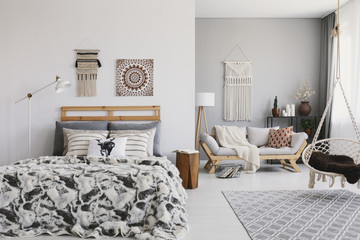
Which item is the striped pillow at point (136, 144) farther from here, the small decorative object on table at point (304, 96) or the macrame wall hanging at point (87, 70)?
the small decorative object on table at point (304, 96)

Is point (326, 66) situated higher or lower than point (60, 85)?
higher

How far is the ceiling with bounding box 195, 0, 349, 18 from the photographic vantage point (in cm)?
615

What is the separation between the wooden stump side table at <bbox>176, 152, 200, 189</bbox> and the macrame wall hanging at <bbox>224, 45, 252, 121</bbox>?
2.72 m

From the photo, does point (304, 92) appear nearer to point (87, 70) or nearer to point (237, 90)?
point (237, 90)

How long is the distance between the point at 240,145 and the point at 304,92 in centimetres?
211

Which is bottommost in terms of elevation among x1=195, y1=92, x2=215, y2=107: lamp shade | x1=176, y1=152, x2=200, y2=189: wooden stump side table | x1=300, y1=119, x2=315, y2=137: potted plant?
x1=176, y1=152, x2=200, y2=189: wooden stump side table

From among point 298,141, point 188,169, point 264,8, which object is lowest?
point 188,169

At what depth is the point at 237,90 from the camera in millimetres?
7152

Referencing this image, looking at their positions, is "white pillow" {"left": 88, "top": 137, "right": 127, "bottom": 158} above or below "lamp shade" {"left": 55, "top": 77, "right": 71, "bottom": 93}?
below

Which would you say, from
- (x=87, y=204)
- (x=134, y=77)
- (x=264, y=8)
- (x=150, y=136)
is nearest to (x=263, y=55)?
(x=264, y=8)

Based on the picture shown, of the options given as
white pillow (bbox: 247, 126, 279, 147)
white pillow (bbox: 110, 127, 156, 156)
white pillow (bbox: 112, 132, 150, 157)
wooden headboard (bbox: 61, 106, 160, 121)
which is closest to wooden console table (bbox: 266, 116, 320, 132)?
white pillow (bbox: 247, 126, 279, 147)

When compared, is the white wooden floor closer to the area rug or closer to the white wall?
the area rug

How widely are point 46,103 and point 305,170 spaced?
4.48 m

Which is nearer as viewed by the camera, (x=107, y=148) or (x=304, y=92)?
(x=107, y=148)
